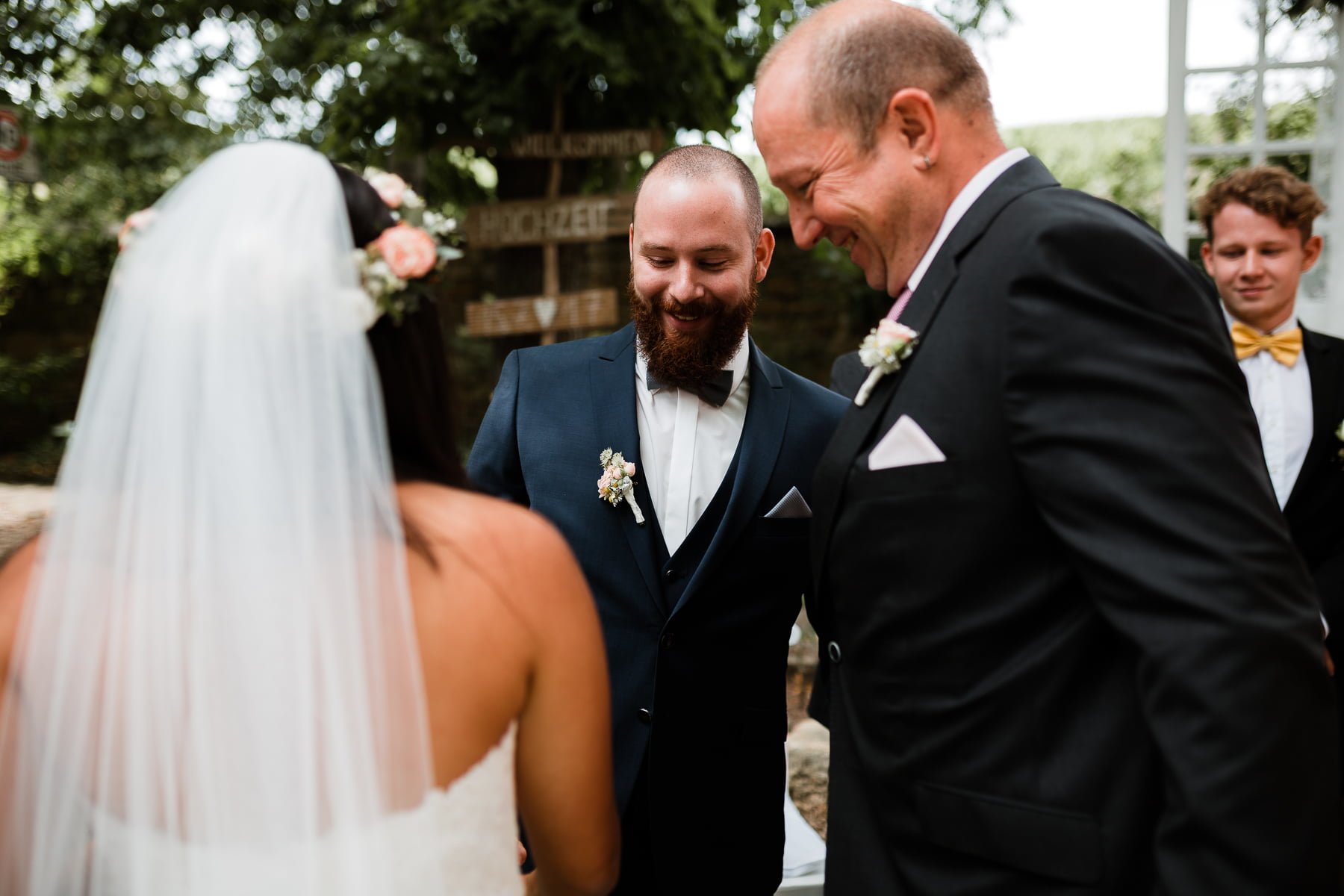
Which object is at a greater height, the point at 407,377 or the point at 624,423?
the point at 407,377

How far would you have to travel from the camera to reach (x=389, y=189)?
1.63 m

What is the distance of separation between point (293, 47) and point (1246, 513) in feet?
25.9

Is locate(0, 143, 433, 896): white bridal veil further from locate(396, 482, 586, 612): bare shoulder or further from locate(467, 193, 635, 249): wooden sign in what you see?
locate(467, 193, 635, 249): wooden sign

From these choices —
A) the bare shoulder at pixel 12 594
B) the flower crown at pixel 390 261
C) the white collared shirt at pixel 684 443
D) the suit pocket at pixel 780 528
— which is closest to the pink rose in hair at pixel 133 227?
the flower crown at pixel 390 261

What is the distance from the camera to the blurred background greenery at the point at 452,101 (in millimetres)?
6574

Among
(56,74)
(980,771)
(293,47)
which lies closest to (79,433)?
(980,771)

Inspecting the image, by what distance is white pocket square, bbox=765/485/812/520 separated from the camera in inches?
95.2

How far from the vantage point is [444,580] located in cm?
141

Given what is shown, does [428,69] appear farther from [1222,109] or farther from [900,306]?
[900,306]

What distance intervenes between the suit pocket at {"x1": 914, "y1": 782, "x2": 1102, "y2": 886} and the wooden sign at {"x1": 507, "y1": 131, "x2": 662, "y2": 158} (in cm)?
556

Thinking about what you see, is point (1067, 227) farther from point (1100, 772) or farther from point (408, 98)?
point (408, 98)

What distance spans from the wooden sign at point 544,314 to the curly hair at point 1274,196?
3802mm

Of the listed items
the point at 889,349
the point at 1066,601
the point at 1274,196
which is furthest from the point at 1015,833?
the point at 1274,196

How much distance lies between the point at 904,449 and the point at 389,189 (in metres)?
0.89
